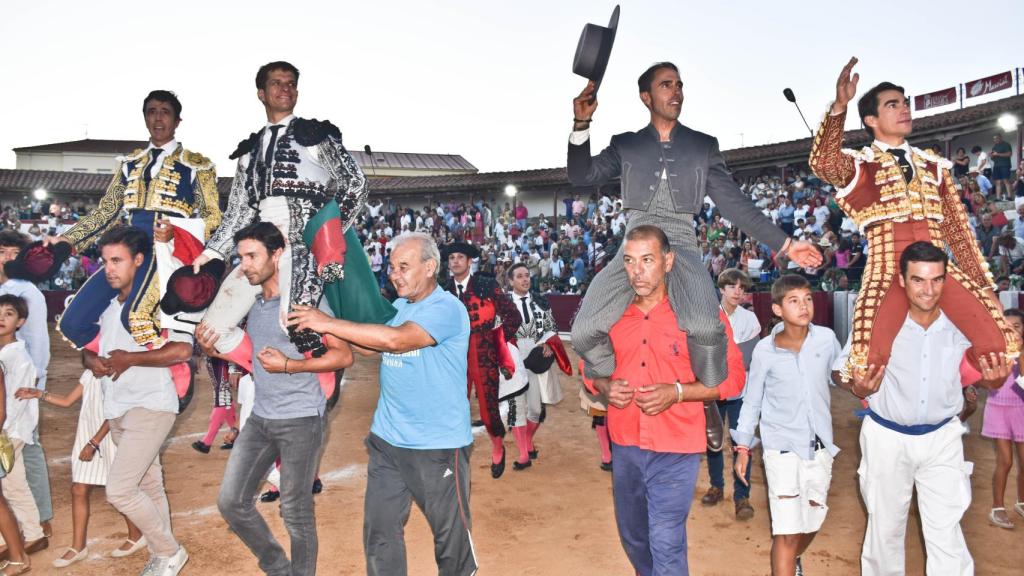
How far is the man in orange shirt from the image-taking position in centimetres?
333

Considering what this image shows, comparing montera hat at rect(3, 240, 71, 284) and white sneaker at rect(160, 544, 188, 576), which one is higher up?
montera hat at rect(3, 240, 71, 284)

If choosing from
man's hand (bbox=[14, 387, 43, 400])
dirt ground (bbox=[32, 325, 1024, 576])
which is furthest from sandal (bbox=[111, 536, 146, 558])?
man's hand (bbox=[14, 387, 43, 400])

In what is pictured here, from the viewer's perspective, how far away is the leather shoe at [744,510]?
6.00 m

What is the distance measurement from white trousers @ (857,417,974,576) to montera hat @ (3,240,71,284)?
536 cm

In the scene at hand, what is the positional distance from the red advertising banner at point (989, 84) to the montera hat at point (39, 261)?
86.2 ft

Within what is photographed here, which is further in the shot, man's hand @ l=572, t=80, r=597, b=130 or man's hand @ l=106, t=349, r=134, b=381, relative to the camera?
man's hand @ l=106, t=349, r=134, b=381

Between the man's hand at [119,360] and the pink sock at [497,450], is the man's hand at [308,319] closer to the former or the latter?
the man's hand at [119,360]

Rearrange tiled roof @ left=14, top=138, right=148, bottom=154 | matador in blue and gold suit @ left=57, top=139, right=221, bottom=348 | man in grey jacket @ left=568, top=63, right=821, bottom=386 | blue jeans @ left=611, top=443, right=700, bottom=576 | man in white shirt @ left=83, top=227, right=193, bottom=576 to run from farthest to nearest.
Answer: tiled roof @ left=14, top=138, right=148, bottom=154 < matador in blue and gold suit @ left=57, top=139, right=221, bottom=348 < man in white shirt @ left=83, top=227, right=193, bottom=576 < man in grey jacket @ left=568, top=63, right=821, bottom=386 < blue jeans @ left=611, top=443, right=700, bottom=576

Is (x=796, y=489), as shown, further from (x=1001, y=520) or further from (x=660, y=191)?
(x=1001, y=520)

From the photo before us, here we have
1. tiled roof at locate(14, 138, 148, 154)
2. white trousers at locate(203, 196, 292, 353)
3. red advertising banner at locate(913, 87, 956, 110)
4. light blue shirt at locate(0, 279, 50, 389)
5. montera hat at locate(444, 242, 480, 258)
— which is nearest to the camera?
white trousers at locate(203, 196, 292, 353)

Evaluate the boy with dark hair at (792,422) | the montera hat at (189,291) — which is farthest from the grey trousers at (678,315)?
the montera hat at (189,291)

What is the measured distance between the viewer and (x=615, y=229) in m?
23.5

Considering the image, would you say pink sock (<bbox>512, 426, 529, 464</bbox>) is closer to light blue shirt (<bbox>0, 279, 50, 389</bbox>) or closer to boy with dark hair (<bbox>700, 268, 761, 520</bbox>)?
boy with dark hair (<bbox>700, 268, 761, 520</bbox>)

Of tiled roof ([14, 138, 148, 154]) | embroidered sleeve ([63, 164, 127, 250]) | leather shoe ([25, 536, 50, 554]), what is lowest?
leather shoe ([25, 536, 50, 554])
